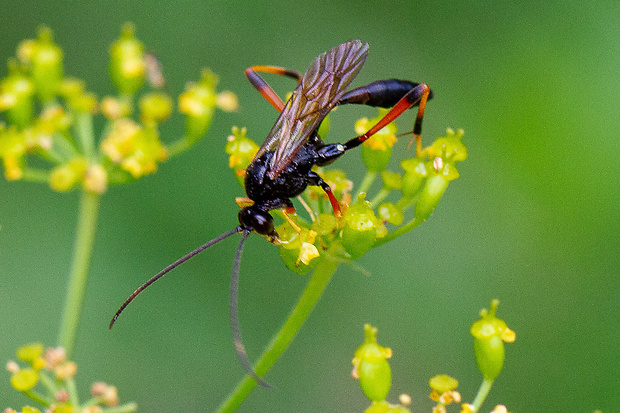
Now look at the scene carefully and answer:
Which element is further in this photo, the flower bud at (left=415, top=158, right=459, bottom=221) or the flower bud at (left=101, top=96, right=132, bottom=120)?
the flower bud at (left=101, top=96, right=132, bottom=120)

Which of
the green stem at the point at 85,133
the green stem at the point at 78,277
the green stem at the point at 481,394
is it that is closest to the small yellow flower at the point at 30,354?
the green stem at the point at 78,277

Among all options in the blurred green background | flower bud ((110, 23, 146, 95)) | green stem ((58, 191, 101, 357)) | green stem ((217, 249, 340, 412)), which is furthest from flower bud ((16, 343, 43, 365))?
the blurred green background

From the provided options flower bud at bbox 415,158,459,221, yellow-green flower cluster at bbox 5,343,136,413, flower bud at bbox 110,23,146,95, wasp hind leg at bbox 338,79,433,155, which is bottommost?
yellow-green flower cluster at bbox 5,343,136,413

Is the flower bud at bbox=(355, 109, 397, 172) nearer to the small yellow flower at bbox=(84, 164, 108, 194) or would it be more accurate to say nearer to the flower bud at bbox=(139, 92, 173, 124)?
the flower bud at bbox=(139, 92, 173, 124)

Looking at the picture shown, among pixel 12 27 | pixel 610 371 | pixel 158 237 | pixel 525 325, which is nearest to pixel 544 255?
pixel 525 325

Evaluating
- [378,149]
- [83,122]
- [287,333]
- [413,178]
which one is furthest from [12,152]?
[413,178]

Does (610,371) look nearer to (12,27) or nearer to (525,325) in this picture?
(525,325)

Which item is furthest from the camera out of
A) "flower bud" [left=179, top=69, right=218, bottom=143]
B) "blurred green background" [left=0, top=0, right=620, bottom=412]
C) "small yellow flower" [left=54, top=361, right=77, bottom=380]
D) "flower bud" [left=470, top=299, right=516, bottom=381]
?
"blurred green background" [left=0, top=0, right=620, bottom=412]
